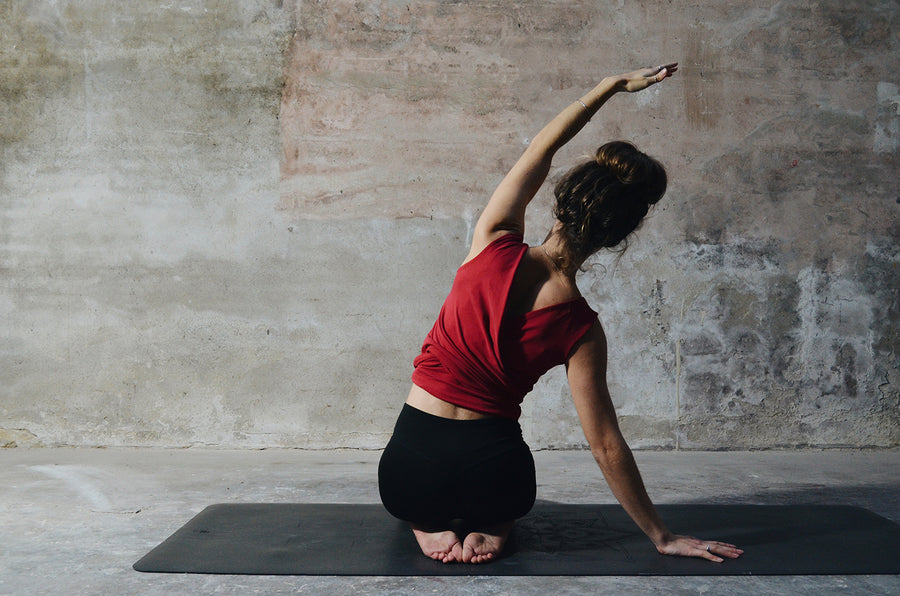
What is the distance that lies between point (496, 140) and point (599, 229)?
1842 millimetres

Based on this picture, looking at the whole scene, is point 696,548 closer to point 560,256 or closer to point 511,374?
point 511,374

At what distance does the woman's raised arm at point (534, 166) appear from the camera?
1984mm

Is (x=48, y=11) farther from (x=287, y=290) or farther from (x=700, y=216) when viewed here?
(x=700, y=216)

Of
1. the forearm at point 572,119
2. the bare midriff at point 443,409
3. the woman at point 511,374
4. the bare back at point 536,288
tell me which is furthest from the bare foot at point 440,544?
the forearm at point 572,119

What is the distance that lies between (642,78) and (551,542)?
125cm

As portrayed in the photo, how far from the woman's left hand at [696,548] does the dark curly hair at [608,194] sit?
2.52ft

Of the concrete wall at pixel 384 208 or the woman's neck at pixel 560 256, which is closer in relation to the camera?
the woman's neck at pixel 560 256

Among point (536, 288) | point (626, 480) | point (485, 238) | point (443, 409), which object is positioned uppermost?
point (485, 238)

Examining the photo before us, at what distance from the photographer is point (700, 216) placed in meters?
3.62

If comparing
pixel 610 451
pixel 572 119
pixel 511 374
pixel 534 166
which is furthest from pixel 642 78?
pixel 610 451

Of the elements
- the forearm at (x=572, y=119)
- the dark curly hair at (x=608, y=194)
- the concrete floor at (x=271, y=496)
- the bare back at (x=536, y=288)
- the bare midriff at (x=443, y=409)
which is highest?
the forearm at (x=572, y=119)

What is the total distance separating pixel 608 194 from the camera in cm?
182

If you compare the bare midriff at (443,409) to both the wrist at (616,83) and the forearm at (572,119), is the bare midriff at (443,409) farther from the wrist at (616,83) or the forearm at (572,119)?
the wrist at (616,83)

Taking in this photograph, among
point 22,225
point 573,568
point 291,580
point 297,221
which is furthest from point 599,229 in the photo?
point 22,225
